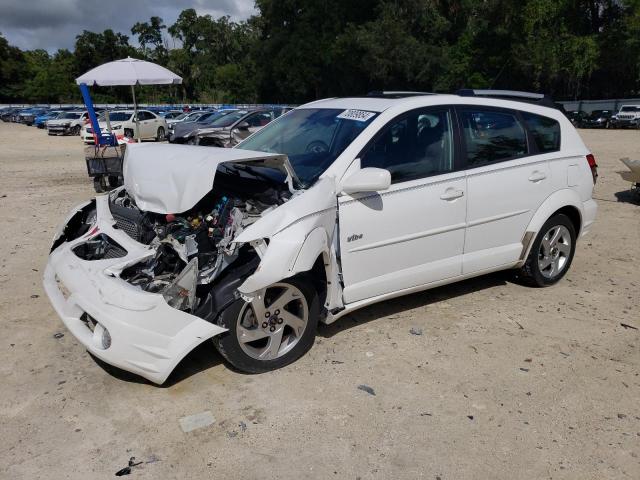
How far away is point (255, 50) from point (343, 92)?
1152 cm

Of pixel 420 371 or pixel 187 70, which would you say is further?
pixel 187 70

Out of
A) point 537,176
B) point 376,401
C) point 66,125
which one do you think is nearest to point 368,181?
point 376,401

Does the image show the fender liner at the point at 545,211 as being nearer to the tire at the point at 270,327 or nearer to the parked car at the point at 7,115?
the tire at the point at 270,327

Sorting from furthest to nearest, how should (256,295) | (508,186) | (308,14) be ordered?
(308,14), (508,186), (256,295)

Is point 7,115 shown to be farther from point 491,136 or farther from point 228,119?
point 491,136

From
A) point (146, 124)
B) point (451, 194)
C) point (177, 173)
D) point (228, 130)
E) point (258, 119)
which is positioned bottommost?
point (146, 124)

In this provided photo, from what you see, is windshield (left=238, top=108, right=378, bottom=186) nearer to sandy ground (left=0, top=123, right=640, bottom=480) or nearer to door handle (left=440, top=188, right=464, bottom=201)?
door handle (left=440, top=188, right=464, bottom=201)

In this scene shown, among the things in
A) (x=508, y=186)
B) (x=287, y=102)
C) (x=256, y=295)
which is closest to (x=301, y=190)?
(x=256, y=295)

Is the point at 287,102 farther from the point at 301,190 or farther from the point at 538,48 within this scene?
the point at 301,190

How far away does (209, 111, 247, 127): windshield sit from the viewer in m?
17.3

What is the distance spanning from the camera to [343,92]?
Answer: 175ft

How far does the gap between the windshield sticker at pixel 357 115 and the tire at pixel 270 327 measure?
53.8 inches

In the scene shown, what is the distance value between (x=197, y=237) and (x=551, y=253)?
3413 millimetres

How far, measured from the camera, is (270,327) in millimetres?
3480
